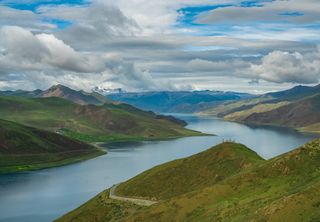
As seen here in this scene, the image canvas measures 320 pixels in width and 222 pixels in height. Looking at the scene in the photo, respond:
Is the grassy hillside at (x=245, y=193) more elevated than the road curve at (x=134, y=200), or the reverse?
the grassy hillside at (x=245, y=193)

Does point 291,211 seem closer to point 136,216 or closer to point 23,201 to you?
point 136,216

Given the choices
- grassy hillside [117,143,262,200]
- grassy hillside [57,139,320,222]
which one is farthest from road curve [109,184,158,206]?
grassy hillside [57,139,320,222]

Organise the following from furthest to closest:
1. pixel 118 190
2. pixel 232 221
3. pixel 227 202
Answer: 1. pixel 118 190
2. pixel 227 202
3. pixel 232 221

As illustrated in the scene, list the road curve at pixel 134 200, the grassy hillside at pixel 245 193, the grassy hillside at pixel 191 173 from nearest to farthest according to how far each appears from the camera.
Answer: the grassy hillside at pixel 245 193 → the road curve at pixel 134 200 → the grassy hillside at pixel 191 173

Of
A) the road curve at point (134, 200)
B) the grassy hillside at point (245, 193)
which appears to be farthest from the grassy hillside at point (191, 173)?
the grassy hillside at point (245, 193)

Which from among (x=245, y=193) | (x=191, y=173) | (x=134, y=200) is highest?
(x=245, y=193)

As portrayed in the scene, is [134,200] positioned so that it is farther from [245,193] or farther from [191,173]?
[245,193]

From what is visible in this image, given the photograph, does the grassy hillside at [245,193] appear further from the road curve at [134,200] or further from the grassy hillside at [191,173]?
the grassy hillside at [191,173]

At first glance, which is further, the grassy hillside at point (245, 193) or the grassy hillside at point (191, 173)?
the grassy hillside at point (191, 173)

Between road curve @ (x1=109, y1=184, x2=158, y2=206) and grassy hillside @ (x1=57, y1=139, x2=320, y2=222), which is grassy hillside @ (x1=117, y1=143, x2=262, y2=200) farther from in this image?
grassy hillside @ (x1=57, y1=139, x2=320, y2=222)

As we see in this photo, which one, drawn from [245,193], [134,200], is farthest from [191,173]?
[245,193]

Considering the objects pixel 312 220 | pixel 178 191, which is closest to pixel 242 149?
pixel 178 191
